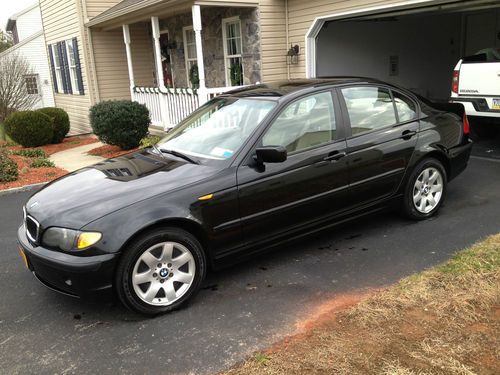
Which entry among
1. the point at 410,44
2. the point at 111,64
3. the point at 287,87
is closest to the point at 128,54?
the point at 111,64

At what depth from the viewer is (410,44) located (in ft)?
47.5

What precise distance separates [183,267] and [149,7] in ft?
28.1

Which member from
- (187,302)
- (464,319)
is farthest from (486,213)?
(187,302)

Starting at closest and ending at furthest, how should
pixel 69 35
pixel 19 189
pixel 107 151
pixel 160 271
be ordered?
pixel 160 271
pixel 19 189
pixel 107 151
pixel 69 35

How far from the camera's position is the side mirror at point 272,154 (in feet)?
12.1

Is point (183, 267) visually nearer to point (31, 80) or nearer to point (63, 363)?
point (63, 363)

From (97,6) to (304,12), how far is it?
274 inches

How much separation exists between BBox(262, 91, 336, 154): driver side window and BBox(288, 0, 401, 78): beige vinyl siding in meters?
5.05

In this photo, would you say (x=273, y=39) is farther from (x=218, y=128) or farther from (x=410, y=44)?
(x=218, y=128)

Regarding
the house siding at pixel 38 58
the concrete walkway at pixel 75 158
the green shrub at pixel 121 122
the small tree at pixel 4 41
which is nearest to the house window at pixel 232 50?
the green shrub at pixel 121 122

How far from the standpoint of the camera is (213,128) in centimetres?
437

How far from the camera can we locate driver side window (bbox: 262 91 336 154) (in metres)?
4.04

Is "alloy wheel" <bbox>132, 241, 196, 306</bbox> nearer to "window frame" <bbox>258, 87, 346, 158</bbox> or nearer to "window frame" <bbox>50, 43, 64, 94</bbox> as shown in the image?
"window frame" <bbox>258, 87, 346, 158</bbox>

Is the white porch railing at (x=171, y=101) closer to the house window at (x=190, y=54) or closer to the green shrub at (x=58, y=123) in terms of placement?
the house window at (x=190, y=54)
